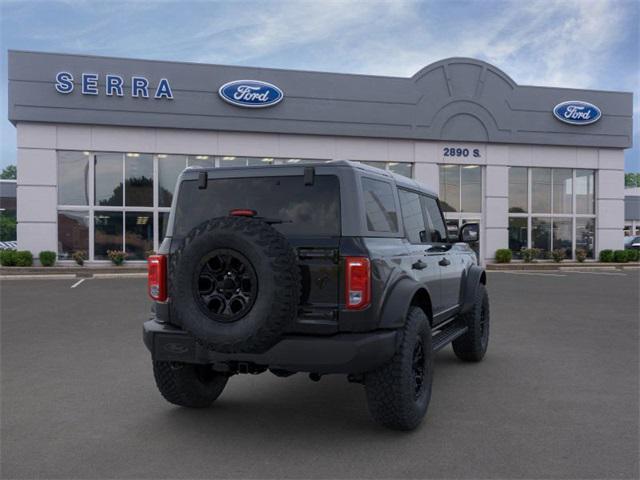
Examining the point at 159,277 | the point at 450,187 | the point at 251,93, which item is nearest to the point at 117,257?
the point at 251,93

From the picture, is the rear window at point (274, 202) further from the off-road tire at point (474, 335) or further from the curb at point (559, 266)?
the curb at point (559, 266)

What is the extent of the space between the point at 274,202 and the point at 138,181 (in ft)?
66.1

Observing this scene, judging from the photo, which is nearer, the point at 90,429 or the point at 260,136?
the point at 90,429

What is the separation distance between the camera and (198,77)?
78.0 feet

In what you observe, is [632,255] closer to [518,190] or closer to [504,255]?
[518,190]

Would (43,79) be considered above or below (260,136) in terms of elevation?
above

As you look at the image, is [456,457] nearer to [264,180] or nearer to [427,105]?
[264,180]

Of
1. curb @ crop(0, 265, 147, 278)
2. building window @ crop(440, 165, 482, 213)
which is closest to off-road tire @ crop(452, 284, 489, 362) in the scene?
curb @ crop(0, 265, 147, 278)

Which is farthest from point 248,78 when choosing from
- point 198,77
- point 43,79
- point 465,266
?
point 465,266

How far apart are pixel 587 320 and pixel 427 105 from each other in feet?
56.2

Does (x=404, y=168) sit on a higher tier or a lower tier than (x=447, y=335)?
higher

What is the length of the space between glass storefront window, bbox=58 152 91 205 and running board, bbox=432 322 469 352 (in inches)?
774

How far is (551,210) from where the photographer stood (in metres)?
27.8

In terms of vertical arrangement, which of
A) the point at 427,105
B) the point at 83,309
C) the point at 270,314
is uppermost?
the point at 427,105
